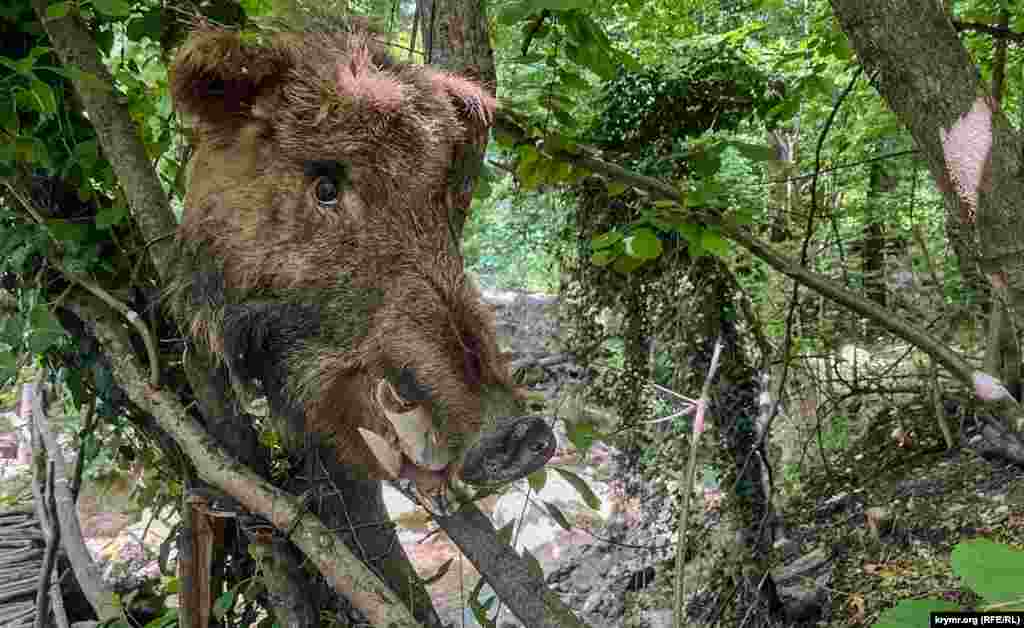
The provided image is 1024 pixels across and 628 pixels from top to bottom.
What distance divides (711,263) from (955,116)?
251 centimetres

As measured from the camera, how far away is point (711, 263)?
3.92 metres

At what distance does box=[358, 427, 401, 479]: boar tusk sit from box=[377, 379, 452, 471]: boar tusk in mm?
25

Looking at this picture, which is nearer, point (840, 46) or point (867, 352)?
point (840, 46)

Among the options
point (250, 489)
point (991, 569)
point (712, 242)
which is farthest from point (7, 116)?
point (991, 569)

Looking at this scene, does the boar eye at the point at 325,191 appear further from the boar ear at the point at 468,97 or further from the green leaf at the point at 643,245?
the green leaf at the point at 643,245

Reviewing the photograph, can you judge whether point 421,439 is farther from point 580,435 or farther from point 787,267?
point 787,267

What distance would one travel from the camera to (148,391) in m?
1.64

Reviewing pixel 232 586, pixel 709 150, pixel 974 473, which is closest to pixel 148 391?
pixel 232 586

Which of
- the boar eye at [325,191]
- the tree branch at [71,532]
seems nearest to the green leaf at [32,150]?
the boar eye at [325,191]

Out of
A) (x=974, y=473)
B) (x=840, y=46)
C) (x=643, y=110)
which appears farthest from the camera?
(x=643, y=110)

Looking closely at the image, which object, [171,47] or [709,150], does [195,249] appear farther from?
[709,150]

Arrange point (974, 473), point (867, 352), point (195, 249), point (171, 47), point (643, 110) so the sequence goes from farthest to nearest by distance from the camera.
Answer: point (867, 352), point (643, 110), point (974, 473), point (171, 47), point (195, 249)

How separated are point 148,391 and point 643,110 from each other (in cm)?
338

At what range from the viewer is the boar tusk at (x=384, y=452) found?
1336 mm
